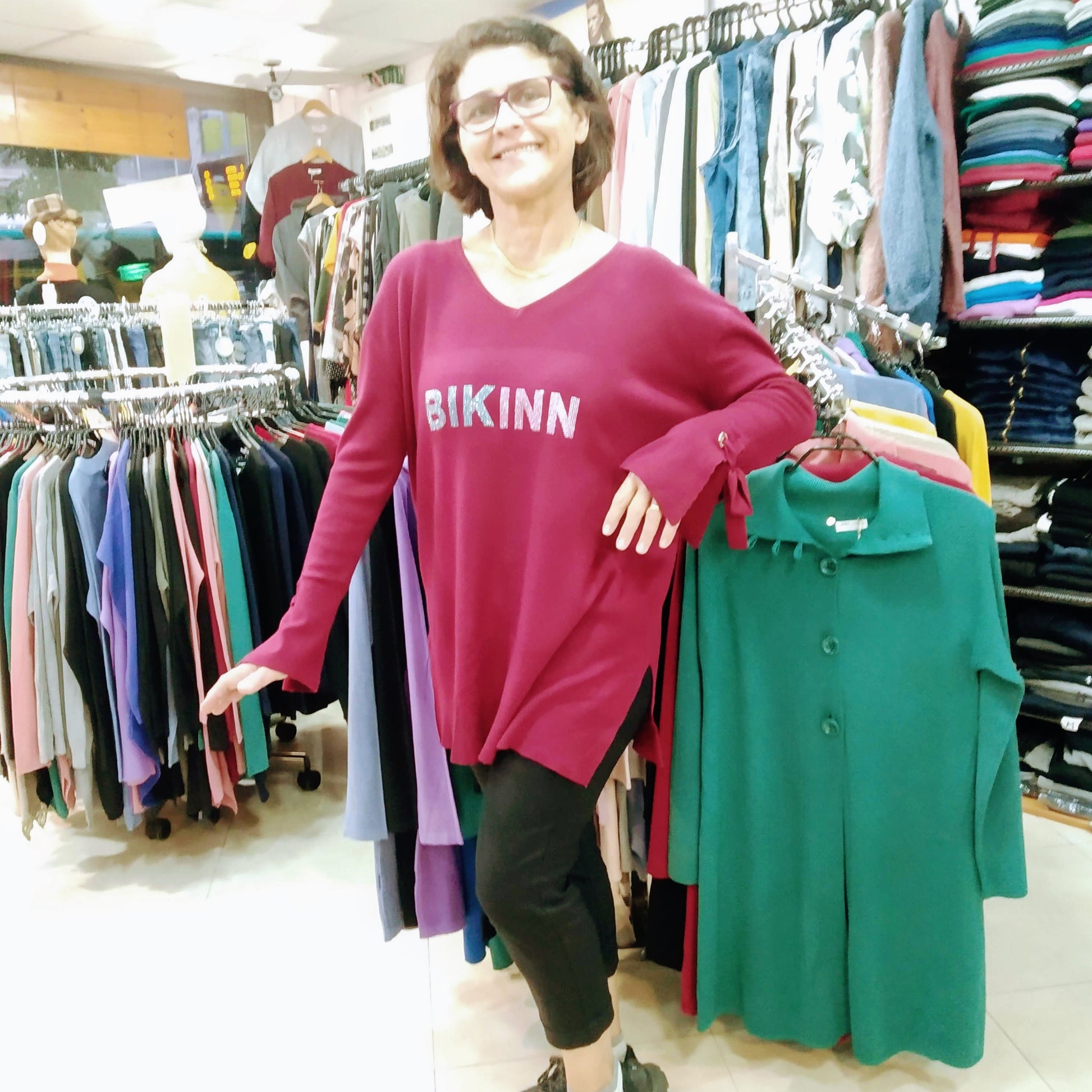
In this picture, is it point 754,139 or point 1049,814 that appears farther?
point 754,139

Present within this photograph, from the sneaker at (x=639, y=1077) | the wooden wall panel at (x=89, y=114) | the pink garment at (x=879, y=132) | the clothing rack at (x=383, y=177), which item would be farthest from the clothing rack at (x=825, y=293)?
the wooden wall panel at (x=89, y=114)

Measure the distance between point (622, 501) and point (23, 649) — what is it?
1620 mm

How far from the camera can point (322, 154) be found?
4.66 metres

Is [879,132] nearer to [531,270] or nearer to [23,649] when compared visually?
[531,270]

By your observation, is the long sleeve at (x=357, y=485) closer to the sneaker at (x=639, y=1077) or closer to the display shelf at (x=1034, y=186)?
the sneaker at (x=639, y=1077)

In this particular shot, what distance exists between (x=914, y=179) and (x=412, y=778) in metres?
1.95

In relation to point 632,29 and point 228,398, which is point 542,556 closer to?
point 228,398

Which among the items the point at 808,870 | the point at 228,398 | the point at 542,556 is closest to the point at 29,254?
the point at 228,398

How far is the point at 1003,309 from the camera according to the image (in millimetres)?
2441

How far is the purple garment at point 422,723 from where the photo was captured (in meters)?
1.48

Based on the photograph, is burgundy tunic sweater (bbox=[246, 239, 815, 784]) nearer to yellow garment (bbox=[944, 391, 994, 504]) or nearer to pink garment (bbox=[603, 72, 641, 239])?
yellow garment (bbox=[944, 391, 994, 504])

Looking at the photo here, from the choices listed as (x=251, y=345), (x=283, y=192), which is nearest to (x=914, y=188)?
(x=251, y=345)

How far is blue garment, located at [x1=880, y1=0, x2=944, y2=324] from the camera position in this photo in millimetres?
2275

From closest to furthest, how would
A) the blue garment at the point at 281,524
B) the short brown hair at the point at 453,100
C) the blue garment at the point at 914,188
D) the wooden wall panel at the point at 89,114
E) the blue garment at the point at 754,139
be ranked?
the short brown hair at the point at 453,100 → the blue garment at the point at 281,524 → the blue garment at the point at 914,188 → the blue garment at the point at 754,139 → the wooden wall panel at the point at 89,114
